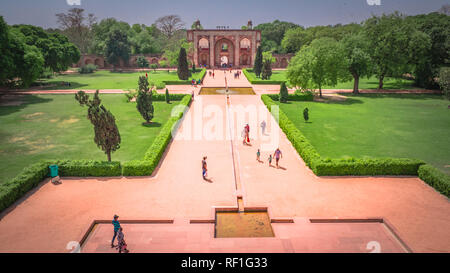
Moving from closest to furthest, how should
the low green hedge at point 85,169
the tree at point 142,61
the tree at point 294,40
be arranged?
the low green hedge at point 85,169 < the tree at point 142,61 < the tree at point 294,40

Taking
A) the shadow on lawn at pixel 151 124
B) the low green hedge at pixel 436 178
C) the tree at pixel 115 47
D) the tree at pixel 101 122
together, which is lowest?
the low green hedge at pixel 436 178

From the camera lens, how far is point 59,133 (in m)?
20.7

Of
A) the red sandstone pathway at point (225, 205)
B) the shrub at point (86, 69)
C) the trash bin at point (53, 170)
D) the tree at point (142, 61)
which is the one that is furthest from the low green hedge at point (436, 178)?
the tree at point (142, 61)

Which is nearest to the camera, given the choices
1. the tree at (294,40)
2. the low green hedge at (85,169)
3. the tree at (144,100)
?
the low green hedge at (85,169)

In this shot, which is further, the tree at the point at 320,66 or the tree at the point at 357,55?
the tree at the point at 357,55

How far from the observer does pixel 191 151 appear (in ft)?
57.0

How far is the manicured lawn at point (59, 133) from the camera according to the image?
654 inches

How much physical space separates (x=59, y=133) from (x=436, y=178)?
71.9ft

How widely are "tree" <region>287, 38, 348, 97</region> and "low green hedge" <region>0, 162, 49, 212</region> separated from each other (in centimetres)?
2463

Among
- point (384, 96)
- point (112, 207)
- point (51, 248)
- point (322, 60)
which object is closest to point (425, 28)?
point (384, 96)

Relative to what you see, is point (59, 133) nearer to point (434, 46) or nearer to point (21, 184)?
point (21, 184)

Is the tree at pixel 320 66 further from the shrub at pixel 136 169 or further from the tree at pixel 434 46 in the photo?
the shrub at pixel 136 169

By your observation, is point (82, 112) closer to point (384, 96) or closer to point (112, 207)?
point (112, 207)

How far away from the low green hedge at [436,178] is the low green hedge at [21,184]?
17.3m
